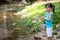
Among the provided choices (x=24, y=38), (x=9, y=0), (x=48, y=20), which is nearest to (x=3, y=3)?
(x=9, y=0)

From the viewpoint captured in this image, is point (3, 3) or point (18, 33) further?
point (3, 3)

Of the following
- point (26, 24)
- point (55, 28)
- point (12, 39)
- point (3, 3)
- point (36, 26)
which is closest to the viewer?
point (12, 39)

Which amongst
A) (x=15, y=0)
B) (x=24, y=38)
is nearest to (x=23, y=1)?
(x=15, y=0)

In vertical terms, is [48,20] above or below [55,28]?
above

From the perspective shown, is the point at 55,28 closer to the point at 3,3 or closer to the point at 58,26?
the point at 58,26

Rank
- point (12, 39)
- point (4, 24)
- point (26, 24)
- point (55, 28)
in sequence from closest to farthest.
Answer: point (12, 39), point (55, 28), point (26, 24), point (4, 24)

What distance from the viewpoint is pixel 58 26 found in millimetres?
10359

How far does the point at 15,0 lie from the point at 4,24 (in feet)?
52.4

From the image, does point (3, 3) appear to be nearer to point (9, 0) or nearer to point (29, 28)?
point (9, 0)

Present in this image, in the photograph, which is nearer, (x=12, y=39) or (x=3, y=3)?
(x=12, y=39)

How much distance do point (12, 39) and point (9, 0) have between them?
18921mm

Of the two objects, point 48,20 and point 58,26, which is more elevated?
point 48,20

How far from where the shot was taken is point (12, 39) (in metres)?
9.52

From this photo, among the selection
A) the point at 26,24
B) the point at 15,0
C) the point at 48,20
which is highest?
the point at 48,20
